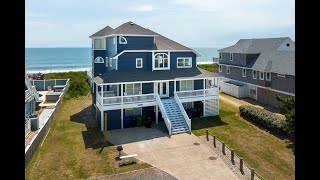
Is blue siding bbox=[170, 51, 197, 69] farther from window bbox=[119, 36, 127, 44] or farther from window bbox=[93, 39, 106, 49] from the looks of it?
window bbox=[93, 39, 106, 49]

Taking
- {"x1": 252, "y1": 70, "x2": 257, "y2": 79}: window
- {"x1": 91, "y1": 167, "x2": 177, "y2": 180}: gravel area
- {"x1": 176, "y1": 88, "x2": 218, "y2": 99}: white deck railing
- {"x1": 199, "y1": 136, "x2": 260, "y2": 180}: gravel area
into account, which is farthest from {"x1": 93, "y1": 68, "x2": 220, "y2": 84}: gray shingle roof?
{"x1": 91, "y1": 167, "x2": 177, "y2": 180}: gravel area

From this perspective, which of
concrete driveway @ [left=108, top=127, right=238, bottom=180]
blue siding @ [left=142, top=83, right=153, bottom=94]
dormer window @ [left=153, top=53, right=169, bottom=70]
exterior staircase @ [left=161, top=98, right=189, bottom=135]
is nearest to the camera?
concrete driveway @ [left=108, top=127, right=238, bottom=180]

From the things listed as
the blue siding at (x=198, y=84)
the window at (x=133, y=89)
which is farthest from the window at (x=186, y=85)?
the window at (x=133, y=89)

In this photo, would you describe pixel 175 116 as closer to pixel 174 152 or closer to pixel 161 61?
pixel 174 152

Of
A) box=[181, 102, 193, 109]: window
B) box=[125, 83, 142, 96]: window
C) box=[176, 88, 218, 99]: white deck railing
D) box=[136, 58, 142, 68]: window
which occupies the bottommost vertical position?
box=[181, 102, 193, 109]: window

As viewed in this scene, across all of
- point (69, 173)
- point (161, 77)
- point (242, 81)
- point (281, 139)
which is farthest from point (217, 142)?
point (242, 81)

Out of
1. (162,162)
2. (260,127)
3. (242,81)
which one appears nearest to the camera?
(162,162)

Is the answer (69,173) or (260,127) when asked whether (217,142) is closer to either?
(260,127)
